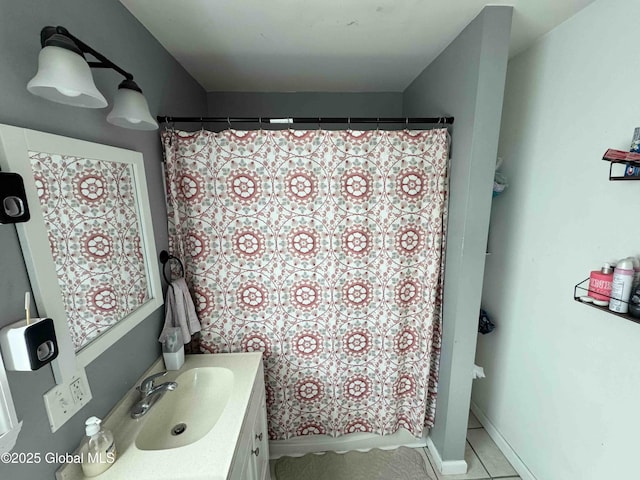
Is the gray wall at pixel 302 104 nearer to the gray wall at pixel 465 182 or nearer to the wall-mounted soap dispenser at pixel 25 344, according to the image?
the gray wall at pixel 465 182

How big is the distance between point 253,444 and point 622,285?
1.65m

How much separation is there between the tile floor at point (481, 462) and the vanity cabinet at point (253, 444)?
42cm

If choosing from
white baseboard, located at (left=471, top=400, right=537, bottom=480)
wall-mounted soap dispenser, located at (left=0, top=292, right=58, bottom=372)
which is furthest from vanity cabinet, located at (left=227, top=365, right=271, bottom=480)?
white baseboard, located at (left=471, top=400, right=537, bottom=480)

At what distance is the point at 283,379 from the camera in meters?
1.74

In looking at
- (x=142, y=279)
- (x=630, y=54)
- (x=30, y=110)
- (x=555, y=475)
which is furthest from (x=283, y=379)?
(x=630, y=54)

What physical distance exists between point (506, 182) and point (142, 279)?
2.10 meters

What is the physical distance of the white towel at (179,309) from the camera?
1461 millimetres

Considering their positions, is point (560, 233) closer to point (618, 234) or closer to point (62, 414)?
point (618, 234)

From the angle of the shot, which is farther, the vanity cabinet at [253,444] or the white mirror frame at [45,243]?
the vanity cabinet at [253,444]

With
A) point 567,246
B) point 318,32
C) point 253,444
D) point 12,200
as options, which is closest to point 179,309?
point 253,444

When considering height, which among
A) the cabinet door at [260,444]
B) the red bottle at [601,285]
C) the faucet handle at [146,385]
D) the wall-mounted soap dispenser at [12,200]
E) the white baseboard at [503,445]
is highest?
the wall-mounted soap dispenser at [12,200]

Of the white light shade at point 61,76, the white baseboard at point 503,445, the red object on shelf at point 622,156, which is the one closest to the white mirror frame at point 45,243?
the white light shade at point 61,76

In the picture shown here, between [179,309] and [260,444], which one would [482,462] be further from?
[179,309]

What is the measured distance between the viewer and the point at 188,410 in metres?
1.33
